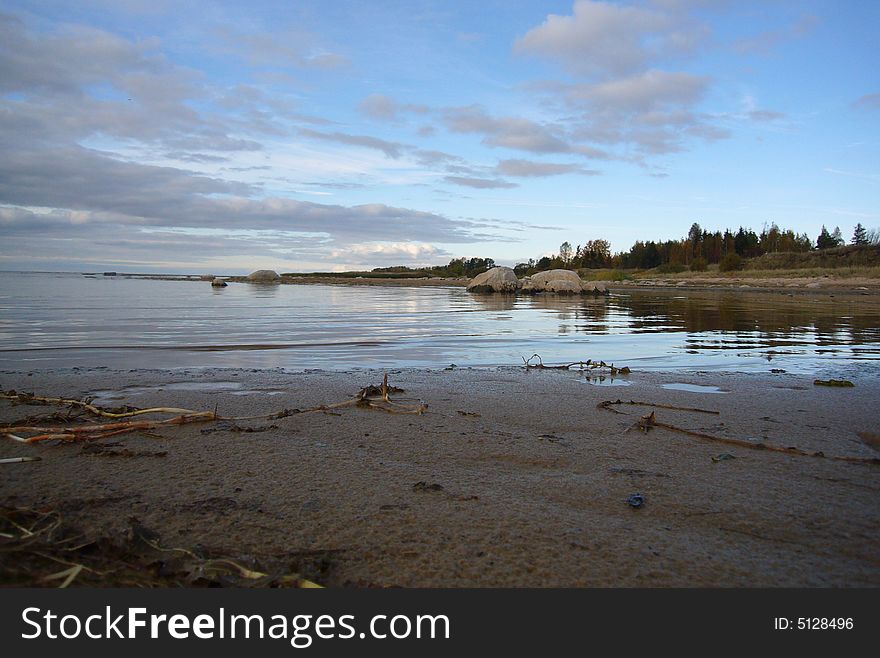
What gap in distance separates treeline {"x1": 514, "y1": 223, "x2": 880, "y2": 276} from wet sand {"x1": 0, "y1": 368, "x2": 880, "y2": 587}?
74.4 metres

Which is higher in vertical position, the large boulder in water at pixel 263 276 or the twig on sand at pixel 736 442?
the large boulder in water at pixel 263 276

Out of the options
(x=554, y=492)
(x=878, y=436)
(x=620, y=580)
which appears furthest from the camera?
(x=878, y=436)

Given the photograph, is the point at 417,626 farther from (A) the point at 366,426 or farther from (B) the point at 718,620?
(A) the point at 366,426

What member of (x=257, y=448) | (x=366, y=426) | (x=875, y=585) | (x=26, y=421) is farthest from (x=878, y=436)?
(x=26, y=421)

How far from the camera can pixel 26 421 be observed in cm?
387

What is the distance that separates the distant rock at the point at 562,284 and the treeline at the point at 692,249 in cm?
4200

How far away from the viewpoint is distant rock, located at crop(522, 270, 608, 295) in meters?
33.5

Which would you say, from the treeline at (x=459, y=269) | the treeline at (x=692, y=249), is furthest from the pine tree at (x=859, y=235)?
the treeline at (x=459, y=269)

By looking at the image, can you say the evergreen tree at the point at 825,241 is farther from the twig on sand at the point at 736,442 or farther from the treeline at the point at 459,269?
the twig on sand at the point at 736,442

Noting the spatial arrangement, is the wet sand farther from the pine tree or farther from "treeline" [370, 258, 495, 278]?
the pine tree

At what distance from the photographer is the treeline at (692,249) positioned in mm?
82700

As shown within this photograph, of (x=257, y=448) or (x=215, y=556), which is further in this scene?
(x=257, y=448)

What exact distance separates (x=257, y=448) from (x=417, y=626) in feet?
6.69

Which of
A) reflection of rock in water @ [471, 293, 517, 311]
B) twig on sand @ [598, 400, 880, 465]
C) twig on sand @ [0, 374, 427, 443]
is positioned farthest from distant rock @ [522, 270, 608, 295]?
twig on sand @ [598, 400, 880, 465]
